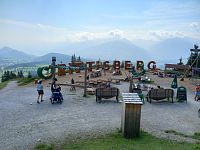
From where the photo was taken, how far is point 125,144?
10078 millimetres

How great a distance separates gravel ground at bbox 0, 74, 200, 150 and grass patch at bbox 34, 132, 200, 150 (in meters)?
0.81

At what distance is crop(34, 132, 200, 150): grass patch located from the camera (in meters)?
9.77

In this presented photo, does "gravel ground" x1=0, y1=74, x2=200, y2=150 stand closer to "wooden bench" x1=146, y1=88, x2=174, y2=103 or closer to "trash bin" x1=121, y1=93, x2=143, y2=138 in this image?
"wooden bench" x1=146, y1=88, x2=174, y2=103

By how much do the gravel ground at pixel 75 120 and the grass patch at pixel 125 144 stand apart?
81cm

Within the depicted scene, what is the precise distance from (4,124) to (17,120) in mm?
905

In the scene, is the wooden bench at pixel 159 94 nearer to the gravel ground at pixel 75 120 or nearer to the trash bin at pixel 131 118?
the gravel ground at pixel 75 120

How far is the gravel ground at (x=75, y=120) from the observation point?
11500 mm

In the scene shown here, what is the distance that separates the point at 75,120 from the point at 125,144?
468 centimetres

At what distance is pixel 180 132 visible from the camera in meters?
12.5

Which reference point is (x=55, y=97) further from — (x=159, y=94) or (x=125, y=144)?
(x=125, y=144)

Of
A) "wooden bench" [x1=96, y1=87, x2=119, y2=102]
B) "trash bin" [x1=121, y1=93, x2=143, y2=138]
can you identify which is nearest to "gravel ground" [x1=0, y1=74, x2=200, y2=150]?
"wooden bench" [x1=96, y1=87, x2=119, y2=102]

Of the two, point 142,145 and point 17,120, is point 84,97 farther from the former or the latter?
point 142,145

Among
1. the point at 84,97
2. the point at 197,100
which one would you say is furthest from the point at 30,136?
the point at 197,100

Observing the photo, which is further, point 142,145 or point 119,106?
point 119,106
